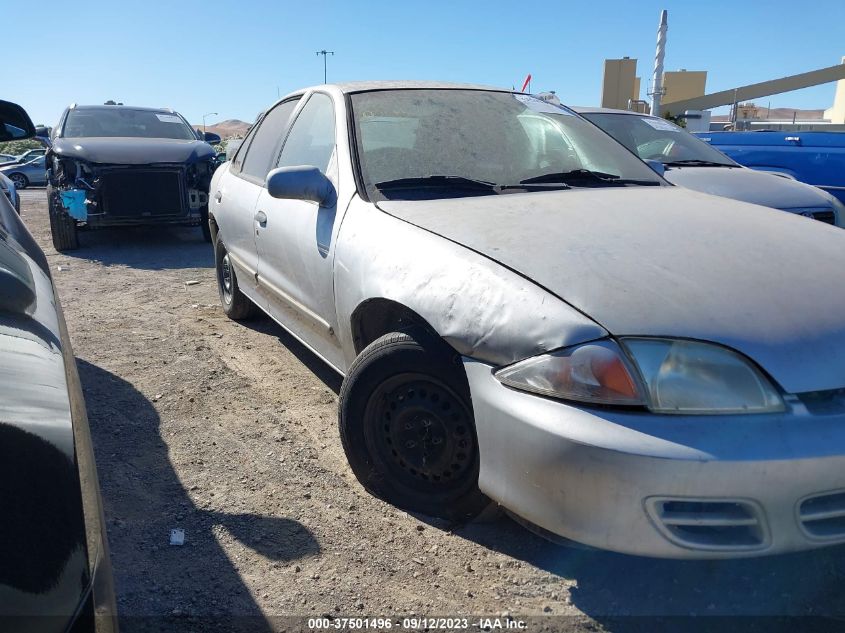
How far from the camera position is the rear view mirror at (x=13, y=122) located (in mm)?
2754

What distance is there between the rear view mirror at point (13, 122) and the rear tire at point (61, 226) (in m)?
5.93

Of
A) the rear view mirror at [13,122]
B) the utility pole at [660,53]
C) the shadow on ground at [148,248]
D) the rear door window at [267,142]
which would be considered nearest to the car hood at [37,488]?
the rear view mirror at [13,122]

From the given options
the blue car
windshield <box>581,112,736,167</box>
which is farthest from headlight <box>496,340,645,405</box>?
the blue car

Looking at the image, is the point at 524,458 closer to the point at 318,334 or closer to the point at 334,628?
the point at 334,628

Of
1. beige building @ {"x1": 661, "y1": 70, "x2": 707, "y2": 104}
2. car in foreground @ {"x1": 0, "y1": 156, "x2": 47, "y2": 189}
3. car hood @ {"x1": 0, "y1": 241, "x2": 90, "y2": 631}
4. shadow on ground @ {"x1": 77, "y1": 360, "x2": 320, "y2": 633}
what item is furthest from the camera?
beige building @ {"x1": 661, "y1": 70, "x2": 707, "y2": 104}

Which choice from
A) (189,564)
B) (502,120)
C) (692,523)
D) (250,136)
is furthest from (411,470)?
(250,136)

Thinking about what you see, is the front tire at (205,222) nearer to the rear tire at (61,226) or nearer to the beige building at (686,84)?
the rear tire at (61,226)

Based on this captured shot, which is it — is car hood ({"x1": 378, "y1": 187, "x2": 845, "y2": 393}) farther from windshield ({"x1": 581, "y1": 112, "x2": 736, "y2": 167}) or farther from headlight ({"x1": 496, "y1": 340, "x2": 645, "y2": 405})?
windshield ({"x1": 581, "y1": 112, "x2": 736, "y2": 167})

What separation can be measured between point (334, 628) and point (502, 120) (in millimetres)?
2371

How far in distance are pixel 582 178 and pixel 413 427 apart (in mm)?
1476

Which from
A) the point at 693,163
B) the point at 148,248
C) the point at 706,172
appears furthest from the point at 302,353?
the point at 148,248

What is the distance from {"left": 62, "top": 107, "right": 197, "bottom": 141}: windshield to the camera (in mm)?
8898

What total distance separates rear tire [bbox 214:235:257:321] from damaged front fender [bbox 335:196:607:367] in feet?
7.45

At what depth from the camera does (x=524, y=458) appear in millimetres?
1917
